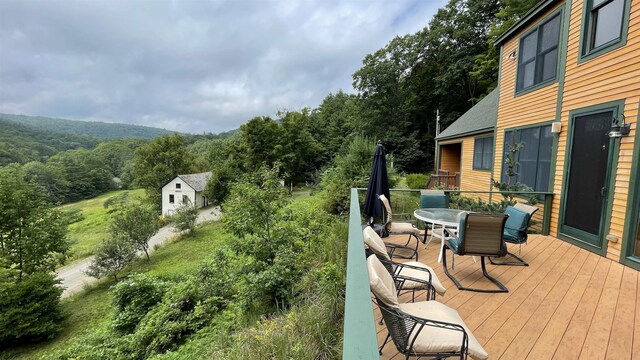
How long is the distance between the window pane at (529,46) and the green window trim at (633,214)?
3622 mm

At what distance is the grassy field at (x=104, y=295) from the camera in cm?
929

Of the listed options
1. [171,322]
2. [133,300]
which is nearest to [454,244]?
[171,322]

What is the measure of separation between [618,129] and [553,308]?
10.4 ft

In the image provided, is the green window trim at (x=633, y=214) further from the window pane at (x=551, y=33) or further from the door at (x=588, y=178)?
the window pane at (x=551, y=33)

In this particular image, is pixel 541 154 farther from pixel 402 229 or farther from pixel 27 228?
pixel 27 228

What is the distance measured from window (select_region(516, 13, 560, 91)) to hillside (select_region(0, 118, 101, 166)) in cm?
6909

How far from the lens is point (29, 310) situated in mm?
9508

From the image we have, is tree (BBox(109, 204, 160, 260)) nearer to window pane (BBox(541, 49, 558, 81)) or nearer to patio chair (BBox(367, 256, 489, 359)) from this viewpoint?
patio chair (BBox(367, 256, 489, 359))

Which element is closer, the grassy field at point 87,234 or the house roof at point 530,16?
the house roof at point 530,16

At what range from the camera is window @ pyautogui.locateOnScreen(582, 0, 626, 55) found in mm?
4137

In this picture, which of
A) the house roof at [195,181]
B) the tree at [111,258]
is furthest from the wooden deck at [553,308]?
the house roof at [195,181]

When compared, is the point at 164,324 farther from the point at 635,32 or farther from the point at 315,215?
the point at 635,32

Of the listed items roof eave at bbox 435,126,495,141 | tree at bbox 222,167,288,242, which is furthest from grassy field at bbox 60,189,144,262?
roof eave at bbox 435,126,495,141

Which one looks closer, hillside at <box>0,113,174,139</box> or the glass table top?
the glass table top
